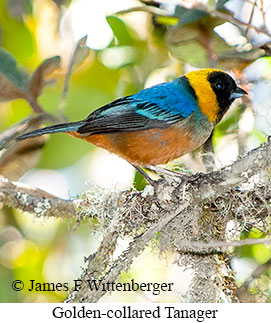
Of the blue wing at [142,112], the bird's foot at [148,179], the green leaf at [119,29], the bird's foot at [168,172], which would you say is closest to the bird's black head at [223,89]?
the blue wing at [142,112]

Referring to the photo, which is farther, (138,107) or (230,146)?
(230,146)

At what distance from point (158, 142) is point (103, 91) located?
4.44ft

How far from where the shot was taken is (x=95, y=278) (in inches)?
146

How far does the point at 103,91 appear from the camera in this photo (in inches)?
225

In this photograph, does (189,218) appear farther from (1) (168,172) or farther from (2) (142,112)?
(2) (142,112)

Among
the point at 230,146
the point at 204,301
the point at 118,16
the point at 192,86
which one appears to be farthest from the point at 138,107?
the point at 204,301

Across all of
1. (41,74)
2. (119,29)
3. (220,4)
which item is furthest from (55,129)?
(220,4)

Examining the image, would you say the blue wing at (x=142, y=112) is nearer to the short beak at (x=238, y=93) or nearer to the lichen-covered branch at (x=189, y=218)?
the short beak at (x=238, y=93)

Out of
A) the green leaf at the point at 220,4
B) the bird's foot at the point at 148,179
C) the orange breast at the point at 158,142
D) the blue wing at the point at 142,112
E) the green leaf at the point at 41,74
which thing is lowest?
the bird's foot at the point at 148,179

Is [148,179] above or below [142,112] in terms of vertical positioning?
below

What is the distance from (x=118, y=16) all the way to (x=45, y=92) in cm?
103

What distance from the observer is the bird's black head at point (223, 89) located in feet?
15.9

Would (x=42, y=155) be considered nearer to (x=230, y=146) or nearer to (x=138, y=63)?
(x=138, y=63)

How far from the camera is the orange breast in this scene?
457 centimetres
